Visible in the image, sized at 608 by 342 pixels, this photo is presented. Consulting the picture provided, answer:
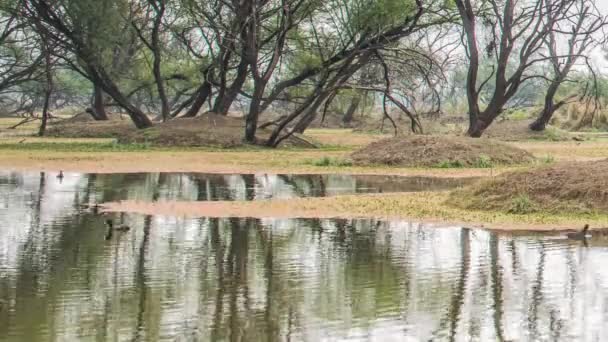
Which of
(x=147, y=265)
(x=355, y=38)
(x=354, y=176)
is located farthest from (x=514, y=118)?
(x=147, y=265)

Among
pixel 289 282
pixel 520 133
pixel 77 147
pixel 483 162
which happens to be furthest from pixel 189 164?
pixel 520 133

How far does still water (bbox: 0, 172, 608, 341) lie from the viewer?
24.6 ft

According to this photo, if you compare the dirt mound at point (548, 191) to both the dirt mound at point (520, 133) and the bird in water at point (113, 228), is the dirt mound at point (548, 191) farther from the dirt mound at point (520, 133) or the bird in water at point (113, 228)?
the dirt mound at point (520, 133)

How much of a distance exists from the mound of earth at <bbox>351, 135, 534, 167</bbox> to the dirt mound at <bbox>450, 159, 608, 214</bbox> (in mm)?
9478

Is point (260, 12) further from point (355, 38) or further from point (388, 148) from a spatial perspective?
point (388, 148)

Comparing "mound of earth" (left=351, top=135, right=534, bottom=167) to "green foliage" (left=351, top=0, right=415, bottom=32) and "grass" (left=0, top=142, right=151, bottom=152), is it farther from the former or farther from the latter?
"grass" (left=0, top=142, right=151, bottom=152)

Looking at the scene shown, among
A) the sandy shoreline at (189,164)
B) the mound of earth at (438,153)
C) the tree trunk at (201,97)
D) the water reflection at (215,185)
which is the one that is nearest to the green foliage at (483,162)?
the mound of earth at (438,153)

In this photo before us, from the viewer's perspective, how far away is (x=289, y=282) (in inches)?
365

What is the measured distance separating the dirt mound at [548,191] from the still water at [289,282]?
168 cm

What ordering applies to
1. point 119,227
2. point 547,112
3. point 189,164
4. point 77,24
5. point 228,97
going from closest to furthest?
point 119,227 < point 189,164 < point 77,24 < point 228,97 < point 547,112

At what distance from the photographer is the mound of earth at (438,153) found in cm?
2462

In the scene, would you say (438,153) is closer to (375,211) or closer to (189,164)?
(189,164)

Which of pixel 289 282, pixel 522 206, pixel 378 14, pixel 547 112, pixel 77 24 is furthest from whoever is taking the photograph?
pixel 547 112

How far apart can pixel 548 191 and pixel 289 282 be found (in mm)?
6065
